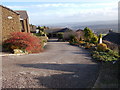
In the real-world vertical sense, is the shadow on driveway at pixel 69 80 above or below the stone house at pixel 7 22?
below

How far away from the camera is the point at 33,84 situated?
→ 232 inches

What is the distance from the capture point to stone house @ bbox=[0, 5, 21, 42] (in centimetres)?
1568

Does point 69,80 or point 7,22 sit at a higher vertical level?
point 7,22

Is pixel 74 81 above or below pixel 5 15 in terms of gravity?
below

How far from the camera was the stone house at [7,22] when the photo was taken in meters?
15.7

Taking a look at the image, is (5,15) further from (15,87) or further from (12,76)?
(15,87)

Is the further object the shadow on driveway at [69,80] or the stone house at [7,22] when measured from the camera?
the stone house at [7,22]

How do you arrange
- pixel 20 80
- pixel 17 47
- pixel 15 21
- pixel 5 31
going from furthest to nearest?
pixel 15 21 < pixel 5 31 < pixel 17 47 < pixel 20 80

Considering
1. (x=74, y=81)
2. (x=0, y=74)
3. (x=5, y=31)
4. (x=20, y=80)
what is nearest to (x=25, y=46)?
(x=5, y=31)

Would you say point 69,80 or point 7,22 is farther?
point 7,22

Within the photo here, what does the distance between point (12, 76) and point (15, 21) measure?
40.0ft

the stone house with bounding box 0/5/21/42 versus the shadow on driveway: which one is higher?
the stone house with bounding box 0/5/21/42

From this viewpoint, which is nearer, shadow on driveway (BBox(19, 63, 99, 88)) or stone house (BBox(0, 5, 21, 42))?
shadow on driveway (BBox(19, 63, 99, 88))

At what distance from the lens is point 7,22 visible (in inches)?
638
